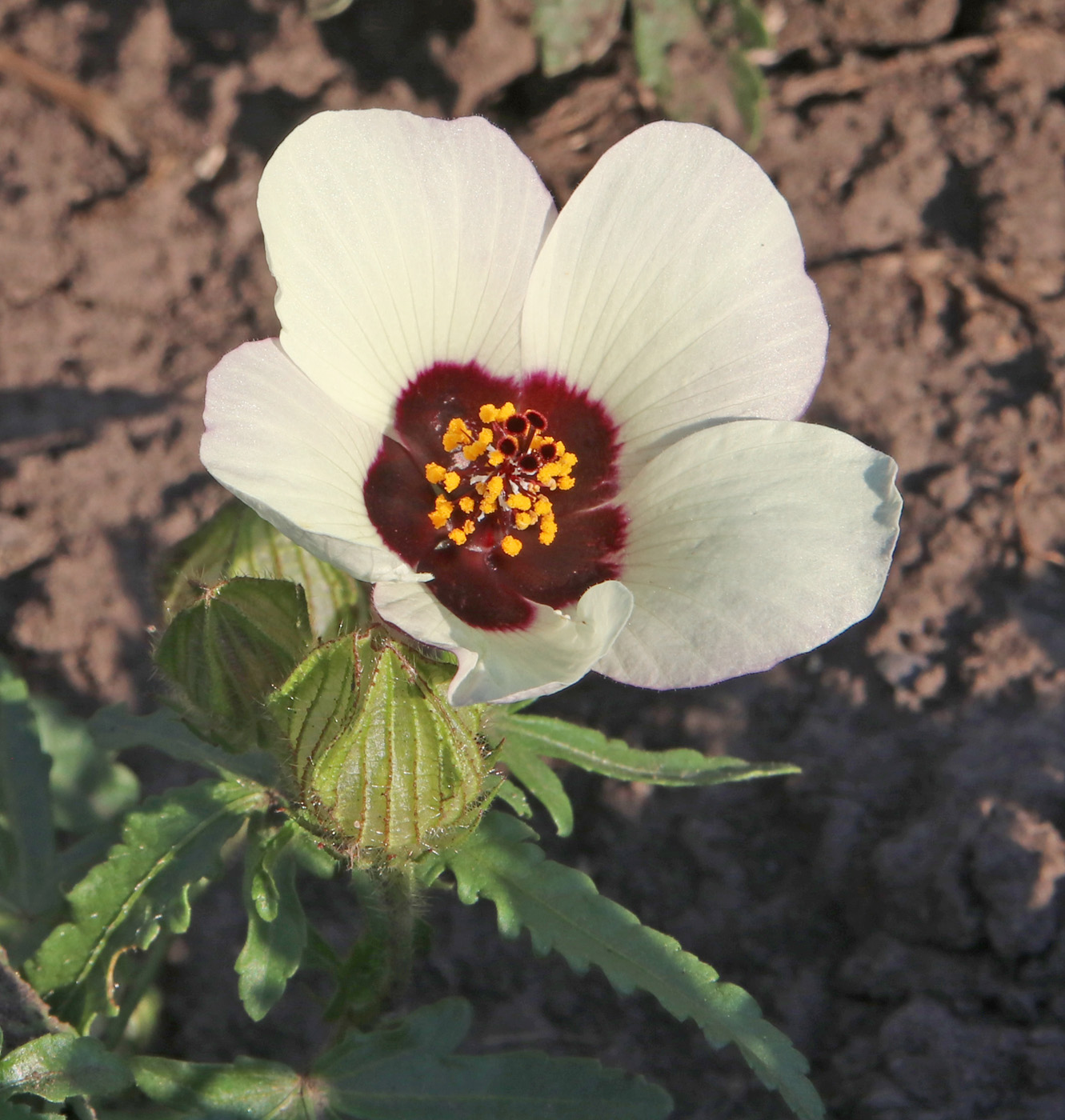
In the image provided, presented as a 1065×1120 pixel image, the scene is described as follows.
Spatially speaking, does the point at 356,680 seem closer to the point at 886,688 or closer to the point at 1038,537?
the point at 886,688

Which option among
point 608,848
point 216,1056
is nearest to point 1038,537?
point 608,848

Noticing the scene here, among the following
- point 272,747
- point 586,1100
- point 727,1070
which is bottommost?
point 727,1070

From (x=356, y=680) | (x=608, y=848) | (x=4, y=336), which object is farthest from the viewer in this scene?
(x=4, y=336)

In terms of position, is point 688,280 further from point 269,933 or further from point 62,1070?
point 62,1070

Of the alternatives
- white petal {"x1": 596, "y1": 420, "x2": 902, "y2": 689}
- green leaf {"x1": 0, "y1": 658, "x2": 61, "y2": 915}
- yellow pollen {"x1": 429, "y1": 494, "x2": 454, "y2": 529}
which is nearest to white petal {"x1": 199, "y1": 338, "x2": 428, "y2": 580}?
yellow pollen {"x1": 429, "y1": 494, "x2": 454, "y2": 529}

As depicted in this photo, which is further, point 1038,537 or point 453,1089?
point 1038,537
